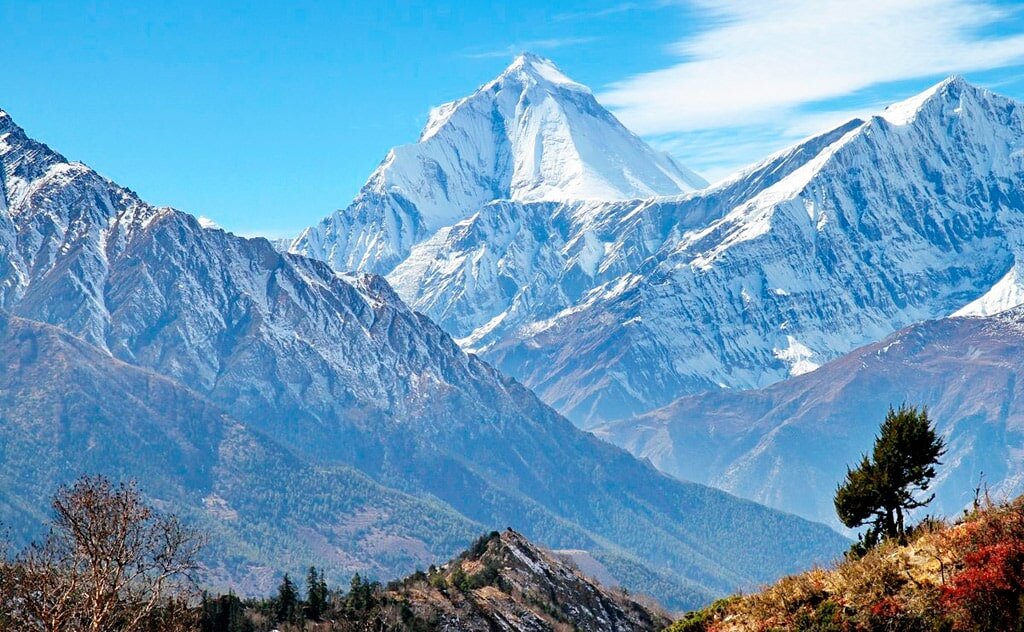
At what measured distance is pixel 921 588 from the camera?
58219 millimetres

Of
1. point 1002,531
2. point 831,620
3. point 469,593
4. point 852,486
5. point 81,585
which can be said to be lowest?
point 81,585

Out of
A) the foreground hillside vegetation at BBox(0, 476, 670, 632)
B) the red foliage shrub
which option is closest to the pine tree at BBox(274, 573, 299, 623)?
the foreground hillside vegetation at BBox(0, 476, 670, 632)

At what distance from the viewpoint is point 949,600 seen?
2216 inches

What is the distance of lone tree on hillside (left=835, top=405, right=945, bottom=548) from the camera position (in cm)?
7869

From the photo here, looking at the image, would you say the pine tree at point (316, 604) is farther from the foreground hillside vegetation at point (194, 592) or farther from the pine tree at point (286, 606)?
the pine tree at point (286, 606)

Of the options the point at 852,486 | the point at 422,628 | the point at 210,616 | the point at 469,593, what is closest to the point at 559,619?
the point at 469,593

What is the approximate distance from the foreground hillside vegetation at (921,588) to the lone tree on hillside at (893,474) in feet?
44.3

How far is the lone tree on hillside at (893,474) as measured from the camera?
258 feet

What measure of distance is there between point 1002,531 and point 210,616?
10494 centimetres

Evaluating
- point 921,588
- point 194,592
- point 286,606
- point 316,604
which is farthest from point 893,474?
point 286,606

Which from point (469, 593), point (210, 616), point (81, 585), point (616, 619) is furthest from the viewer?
point (616, 619)

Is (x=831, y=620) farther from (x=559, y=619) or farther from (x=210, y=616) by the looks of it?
(x=559, y=619)

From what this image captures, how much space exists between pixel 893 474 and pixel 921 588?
21617 mm

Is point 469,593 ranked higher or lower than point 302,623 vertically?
higher
